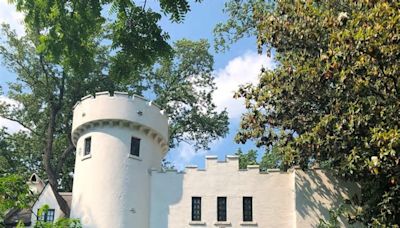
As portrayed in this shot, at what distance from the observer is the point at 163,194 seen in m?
27.6

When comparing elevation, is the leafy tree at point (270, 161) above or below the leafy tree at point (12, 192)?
above

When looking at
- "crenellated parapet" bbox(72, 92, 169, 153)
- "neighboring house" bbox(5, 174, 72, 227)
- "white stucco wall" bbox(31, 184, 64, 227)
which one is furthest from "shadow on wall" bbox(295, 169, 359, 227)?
"neighboring house" bbox(5, 174, 72, 227)

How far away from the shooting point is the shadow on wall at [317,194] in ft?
85.8

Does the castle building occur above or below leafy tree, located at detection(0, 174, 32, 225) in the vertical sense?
above

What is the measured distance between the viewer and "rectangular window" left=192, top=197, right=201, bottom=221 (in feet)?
88.5

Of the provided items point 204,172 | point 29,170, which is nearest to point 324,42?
point 204,172

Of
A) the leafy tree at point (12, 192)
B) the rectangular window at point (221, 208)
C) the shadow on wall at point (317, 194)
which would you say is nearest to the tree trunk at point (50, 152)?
the rectangular window at point (221, 208)

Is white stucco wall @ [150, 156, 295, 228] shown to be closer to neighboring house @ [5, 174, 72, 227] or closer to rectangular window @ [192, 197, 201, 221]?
rectangular window @ [192, 197, 201, 221]

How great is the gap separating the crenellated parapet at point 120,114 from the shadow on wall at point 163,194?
214 cm

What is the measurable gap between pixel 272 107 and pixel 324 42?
3442 millimetres

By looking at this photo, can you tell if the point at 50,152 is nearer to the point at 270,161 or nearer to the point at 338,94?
the point at 270,161

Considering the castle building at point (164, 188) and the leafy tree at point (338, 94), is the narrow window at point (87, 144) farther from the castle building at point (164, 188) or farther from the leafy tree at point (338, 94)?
the leafy tree at point (338, 94)

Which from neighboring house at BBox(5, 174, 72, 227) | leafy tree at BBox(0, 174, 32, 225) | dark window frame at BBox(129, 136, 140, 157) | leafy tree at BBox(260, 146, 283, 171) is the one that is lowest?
leafy tree at BBox(0, 174, 32, 225)

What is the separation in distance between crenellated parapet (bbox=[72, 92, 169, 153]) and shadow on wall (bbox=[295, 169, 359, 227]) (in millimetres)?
7100
